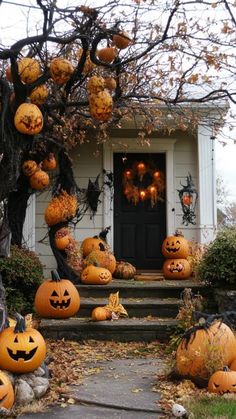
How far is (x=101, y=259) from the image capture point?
364 inches

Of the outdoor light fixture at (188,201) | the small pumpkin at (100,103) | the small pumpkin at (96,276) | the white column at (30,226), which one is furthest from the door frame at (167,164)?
the small pumpkin at (100,103)

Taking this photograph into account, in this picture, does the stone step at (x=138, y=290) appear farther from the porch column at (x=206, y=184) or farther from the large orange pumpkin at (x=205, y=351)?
the large orange pumpkin at (x=205, y=351)

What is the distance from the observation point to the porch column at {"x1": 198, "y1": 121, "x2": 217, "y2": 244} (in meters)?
10.2

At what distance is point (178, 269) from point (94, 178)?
8.39ft

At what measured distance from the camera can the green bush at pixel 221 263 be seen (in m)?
7.32

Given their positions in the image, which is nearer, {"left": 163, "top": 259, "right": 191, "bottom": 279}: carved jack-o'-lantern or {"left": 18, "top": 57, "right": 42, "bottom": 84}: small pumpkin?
{"left": 18, "top": 57, "right": 42, "bottom": 84}: small pumpkin

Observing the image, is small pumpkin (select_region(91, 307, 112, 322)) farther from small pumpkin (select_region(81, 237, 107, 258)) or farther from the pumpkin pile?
the pumpkin pile

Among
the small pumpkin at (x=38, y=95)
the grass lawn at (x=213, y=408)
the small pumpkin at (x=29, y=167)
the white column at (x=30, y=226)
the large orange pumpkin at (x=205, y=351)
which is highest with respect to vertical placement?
the small pumpkin at (x=38, y=95)

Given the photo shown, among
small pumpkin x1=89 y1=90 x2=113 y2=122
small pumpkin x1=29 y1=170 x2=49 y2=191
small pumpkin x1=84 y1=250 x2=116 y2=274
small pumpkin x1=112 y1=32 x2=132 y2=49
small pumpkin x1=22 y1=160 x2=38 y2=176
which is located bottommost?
small pumpkin x1=84 y1=250 x2=116 y2=274

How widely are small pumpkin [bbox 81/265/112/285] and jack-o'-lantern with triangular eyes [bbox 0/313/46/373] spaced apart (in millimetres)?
3601

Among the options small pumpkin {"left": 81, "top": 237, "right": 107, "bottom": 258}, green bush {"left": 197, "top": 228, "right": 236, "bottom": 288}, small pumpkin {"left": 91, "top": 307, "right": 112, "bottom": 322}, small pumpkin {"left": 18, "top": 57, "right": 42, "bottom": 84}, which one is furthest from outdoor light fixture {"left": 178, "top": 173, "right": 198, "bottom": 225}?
small pumpkin {"left": 18, "top": 57, "right": 42, "bottom": 84}

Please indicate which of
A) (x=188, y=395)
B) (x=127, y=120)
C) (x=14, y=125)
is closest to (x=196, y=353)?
(x=188, y=395)

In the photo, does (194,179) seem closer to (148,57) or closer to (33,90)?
(148,57)

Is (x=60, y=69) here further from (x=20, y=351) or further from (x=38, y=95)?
(x=20, y=351)
